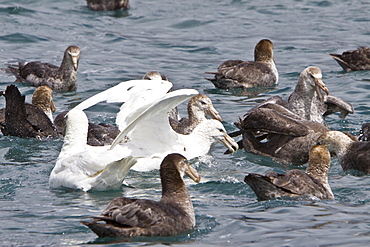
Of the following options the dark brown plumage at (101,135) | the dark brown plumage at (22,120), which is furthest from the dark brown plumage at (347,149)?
the dark brown plumage at (22,120)

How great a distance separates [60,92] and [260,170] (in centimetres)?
702

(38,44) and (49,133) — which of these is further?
(38,44)

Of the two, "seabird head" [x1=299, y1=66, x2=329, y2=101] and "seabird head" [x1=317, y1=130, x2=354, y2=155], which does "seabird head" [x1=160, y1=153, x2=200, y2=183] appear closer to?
"seabird head" [x1=317, y1=130, x2=354, y2=155]

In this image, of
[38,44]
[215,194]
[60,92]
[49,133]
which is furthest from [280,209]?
[38,44]

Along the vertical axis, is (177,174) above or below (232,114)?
above

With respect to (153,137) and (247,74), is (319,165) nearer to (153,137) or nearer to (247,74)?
(153,137)

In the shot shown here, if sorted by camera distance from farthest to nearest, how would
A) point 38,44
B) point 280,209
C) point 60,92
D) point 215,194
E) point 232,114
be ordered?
point 38,44 < point 60,92 < point 232,114 < point 215,194 < point 280,209

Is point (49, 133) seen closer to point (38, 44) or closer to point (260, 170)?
point (260, 170)

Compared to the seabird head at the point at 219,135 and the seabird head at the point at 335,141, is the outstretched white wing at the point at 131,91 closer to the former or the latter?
the seabird head at the point at 219,135

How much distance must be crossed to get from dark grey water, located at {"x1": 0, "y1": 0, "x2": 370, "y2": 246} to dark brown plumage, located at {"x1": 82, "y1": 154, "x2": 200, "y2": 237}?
0.11 metres

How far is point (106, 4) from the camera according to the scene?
80.2ft

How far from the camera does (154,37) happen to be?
2212 centimetres

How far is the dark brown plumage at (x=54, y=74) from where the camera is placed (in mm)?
17016

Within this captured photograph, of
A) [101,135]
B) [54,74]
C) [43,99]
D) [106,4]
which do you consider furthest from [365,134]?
[106,4]
